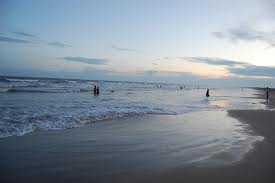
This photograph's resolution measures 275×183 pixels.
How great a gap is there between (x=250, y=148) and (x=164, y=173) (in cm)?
393

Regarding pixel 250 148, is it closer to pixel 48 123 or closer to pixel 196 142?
pixel 196 142

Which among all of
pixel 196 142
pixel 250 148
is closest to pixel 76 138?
pixel 196 142

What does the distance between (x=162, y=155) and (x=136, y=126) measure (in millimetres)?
5213

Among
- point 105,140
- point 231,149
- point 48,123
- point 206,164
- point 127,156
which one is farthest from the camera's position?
point 48,123

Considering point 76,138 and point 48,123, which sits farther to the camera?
point 48,123

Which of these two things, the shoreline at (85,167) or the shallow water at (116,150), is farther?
the shallow water at (116,150)

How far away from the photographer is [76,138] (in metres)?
9.48

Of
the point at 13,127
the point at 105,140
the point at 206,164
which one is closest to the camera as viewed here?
the point at 206,164

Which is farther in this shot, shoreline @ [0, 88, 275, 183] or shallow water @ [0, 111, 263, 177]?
shallow water @ [0, 111, 263, 177]

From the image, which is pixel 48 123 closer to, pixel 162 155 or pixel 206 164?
pixel 162 155

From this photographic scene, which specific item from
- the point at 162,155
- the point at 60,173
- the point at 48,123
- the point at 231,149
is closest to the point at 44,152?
the point at 60,173

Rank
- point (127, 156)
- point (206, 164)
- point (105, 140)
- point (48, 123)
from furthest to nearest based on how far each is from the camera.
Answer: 1. point (48, 123)
2. point (105, 140)
3. point (127, 156)
4. point (206, 164)

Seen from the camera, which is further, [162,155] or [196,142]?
[196,142]

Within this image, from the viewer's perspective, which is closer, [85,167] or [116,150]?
[85,167]
